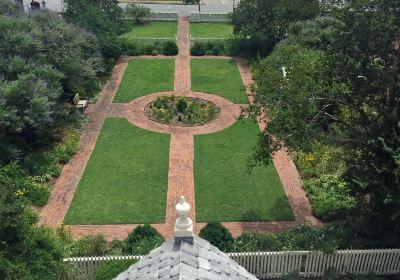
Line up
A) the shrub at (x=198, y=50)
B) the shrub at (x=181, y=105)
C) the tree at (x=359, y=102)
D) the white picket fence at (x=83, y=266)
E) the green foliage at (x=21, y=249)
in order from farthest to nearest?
the shrub at (x=198, y=50) → the shrub at (x=181, y=105) → the tree at (x=359, y=102) → the white picket fence at (x=83, y=266) → the green foliage at (x=21, y=249)

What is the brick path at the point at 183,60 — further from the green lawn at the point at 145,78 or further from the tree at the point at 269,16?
the tree at the point at 269,16

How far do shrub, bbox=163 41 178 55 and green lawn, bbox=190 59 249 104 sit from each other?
1912 mm

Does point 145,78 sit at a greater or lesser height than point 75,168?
greater

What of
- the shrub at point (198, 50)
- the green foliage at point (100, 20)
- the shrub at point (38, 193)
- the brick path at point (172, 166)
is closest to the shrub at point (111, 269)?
the brick path at point (172, 166)

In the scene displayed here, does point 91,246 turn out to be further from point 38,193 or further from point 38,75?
point 38,75

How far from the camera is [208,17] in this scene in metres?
48.5

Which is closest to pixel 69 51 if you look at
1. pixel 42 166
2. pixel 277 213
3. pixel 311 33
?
pixel 42 166

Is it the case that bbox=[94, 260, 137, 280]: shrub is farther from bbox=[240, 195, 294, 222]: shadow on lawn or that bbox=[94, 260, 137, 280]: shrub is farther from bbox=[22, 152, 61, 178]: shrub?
bbox=[22, 152, 61, 178]: shrub

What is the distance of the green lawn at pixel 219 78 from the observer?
3182 cm

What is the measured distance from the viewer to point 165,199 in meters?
20.7

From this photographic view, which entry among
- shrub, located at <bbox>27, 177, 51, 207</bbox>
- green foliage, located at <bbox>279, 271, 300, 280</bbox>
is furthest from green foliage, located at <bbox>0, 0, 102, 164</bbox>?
green foliage, located at <bbox>279, 271, 300, 280</bbox>

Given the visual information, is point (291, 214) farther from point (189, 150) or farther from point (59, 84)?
point (59, 84)

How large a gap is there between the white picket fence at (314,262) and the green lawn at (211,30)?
2886cm

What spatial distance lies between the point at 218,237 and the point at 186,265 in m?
10.1
